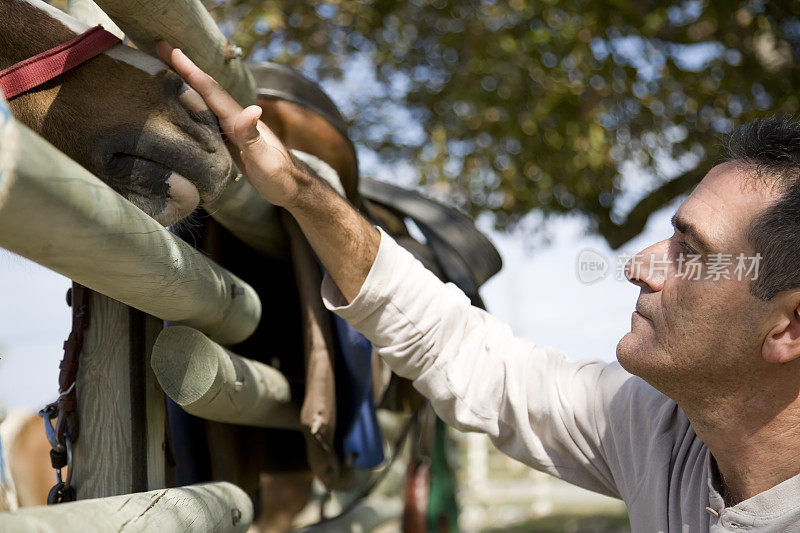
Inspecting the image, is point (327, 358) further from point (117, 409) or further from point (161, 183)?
point (161, 183)

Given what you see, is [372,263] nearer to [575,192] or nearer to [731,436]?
[731,436]

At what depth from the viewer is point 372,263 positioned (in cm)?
151

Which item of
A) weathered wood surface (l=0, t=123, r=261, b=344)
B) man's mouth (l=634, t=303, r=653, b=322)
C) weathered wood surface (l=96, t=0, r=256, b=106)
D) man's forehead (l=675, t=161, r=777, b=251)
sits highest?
weathered wood surface (l=96, t=0, r=256, b=106)

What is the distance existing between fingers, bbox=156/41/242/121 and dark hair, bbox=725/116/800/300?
2.85 feet

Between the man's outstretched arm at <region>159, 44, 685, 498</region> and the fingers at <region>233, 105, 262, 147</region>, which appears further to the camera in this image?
the man's outstretched arm at <region>159, 44, 685, 498</region>

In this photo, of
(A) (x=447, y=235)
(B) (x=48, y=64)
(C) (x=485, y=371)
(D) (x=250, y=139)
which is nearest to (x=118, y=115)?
(B) (x=48, y=64)

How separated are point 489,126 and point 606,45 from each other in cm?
85

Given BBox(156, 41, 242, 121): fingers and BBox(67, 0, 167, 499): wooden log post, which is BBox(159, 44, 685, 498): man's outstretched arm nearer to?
BBox(156, 41, 242, 121): fingers

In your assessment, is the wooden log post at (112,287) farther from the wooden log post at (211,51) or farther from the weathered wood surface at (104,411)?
the wooden log post at (211,51)

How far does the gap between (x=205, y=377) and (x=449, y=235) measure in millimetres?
1201

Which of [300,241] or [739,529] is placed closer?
[739,529]

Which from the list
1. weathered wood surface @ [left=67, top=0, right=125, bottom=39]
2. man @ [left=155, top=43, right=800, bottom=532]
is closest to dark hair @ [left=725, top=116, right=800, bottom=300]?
man @ [left=155, top=43, right=800, bottom=532]

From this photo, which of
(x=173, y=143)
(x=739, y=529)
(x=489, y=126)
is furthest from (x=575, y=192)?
(x=173, y=143)
